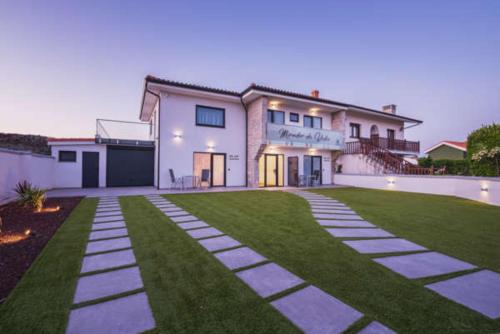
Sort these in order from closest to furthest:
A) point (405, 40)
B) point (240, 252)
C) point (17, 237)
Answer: point (240, 252), point (17, 237), point (405, 40)

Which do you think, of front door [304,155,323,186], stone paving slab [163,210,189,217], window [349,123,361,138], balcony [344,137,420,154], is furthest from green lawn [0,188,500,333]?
balcony [344,137,420,154]

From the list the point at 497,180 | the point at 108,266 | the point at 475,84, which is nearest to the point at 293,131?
the point at 497,180

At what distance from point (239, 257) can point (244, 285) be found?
67 cm

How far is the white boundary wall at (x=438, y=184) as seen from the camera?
7.59 metres

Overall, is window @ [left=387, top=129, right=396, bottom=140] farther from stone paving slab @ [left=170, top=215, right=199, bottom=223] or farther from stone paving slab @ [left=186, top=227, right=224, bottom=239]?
stone paving slab @ [left=186, top=227, right=224, bottom=239]

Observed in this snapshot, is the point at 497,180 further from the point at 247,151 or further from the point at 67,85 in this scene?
the point at 67,85

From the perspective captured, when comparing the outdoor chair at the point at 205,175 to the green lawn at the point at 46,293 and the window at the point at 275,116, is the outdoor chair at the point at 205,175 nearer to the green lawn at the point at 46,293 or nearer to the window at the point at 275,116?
the window at the point at 275,116

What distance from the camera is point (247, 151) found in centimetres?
1244

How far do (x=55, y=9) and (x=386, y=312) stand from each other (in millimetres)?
15096

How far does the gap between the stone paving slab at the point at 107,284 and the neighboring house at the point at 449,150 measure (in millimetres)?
32801

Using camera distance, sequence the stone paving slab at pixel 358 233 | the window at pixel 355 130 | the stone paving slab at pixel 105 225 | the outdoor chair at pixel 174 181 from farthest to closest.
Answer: the window at pixel 355 130 < the outdoor chair at pixel 174 181 < the stone paving slab at pixel 105 225 < the stone paving slab at pixel 358 233

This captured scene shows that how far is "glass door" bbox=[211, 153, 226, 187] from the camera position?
12023 millimetres

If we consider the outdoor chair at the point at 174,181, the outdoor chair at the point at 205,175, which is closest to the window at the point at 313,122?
the outdoor chair at the point at 205,175

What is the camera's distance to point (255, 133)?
1157cm
